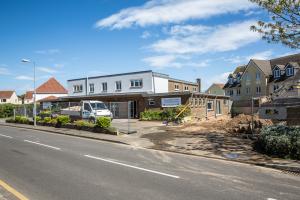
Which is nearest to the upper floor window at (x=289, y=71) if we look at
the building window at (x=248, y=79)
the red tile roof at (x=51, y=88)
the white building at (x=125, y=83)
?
the building window at (x=248, y=79)

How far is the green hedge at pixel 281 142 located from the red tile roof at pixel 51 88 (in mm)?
73238

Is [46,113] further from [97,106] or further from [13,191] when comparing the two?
[13,191]

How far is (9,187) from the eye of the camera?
8008mm

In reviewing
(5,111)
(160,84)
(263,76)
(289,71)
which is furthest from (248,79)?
(5,111)

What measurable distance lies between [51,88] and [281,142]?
76062 mm

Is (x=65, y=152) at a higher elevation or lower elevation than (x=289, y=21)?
lower

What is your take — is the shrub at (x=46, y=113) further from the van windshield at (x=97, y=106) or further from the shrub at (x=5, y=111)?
the shrub at (x=5, y=111)

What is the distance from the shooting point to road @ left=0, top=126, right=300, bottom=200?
24.2 feet

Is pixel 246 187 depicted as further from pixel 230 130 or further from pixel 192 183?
pixel 230 130

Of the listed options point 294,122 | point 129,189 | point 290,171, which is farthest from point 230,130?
point 129,189

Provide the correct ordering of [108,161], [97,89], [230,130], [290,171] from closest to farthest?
[290,171], [108,161], [230,130], [97,89]

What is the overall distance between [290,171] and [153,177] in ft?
15.2

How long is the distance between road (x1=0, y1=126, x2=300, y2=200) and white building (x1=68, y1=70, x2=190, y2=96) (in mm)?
30394

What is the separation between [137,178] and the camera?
8977mm
